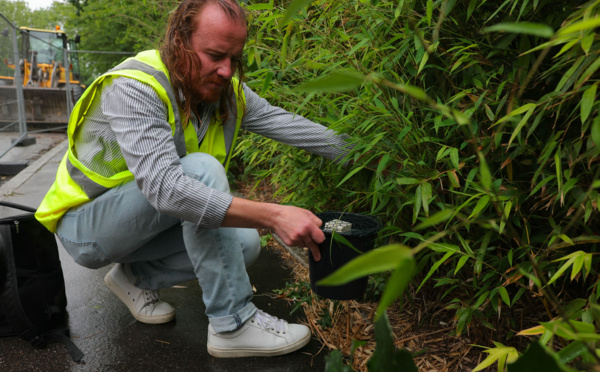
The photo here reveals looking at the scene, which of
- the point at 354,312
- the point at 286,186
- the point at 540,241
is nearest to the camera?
the point at 540,241

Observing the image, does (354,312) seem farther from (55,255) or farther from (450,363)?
(55,255)

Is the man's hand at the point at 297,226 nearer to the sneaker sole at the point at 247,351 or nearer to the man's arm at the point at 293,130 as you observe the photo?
the man's arm at the point at 293,130

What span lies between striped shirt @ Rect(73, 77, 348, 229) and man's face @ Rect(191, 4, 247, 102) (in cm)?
25

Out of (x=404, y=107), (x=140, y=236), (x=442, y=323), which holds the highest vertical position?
(x=404, y=107)

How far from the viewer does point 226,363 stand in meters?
2.14

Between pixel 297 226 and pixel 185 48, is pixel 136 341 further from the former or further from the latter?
pixel 185 48

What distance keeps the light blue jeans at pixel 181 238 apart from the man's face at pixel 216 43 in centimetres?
35

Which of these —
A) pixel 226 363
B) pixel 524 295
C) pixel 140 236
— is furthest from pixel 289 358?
pixel 524 295

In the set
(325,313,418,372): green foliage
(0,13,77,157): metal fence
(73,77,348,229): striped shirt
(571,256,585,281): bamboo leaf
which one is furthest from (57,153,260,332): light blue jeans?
(0,13,77,157): metal fence

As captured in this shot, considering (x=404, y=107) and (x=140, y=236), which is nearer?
(x=404, y=107)

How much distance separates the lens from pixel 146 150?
6.05ft

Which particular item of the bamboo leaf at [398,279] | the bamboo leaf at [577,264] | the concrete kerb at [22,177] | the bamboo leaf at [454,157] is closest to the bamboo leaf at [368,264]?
the bamboo leaf at [398,279]

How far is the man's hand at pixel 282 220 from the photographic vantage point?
5.81 feet

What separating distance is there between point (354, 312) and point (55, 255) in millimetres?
1444
